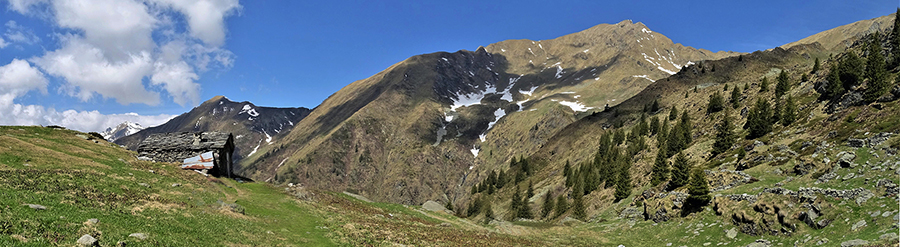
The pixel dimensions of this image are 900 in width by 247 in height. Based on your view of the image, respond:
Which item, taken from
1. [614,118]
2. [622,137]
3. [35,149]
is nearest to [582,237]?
[35,149]

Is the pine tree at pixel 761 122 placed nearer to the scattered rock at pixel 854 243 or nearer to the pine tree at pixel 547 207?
the pine tree at pixel 547 207

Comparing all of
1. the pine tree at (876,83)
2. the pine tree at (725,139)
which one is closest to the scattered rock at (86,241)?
the pine tree at (876,83)

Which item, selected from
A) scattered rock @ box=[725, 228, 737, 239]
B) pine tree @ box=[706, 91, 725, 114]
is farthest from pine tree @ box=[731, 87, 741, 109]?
scattered rock @ box=[725, 228, 737, 239]

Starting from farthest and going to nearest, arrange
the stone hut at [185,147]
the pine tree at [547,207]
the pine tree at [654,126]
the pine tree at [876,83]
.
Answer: the pine tree at [654,126] < the pine tree at [547,207] < the stone hut at [185,147] < the pine tree at [876,83]

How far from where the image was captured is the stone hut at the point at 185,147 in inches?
2010

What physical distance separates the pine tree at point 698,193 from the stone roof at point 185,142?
189ft

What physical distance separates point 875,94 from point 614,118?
123 m

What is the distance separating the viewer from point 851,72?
60.9 metres

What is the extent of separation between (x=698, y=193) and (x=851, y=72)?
146ft

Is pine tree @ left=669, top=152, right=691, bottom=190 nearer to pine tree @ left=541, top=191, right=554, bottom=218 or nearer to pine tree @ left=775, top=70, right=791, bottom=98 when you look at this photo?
pine tree @ left=775, top=70, right=791, bottom=98

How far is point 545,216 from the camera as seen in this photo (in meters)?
105

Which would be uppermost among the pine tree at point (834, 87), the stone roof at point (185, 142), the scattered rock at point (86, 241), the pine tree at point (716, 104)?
the pine tree at point (716, 104)

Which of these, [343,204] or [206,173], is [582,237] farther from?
[206,173]

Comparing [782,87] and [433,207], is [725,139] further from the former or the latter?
[433,207]
